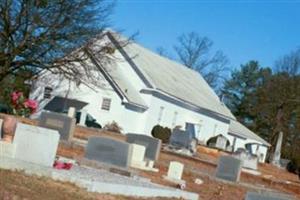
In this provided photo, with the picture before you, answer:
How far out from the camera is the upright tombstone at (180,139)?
42.4m

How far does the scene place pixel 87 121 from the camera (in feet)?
158

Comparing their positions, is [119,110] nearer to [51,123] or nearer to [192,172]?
[51,123]

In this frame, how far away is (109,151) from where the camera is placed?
65.1ft

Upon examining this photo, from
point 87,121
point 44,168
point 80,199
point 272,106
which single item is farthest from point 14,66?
point 272,106

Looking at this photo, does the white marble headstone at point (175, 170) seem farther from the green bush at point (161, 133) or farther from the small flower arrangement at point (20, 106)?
the green bush at point (161, 133)

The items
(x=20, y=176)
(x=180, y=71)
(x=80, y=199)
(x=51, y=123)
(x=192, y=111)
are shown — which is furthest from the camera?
(x=180, y=71)

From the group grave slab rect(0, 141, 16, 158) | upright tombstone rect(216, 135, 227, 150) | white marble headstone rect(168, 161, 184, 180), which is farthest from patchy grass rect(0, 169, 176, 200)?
upright tombstone rect(216, 135, 227, 150)

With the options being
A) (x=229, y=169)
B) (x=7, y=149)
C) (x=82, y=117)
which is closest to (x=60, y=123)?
(x=229, y=169)

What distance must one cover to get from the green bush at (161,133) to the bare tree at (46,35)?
13656 mm

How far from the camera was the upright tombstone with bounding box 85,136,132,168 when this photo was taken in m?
19.6

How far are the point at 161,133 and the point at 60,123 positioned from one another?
894 inches

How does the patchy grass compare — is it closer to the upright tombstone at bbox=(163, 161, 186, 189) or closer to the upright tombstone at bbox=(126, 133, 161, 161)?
the upright tombstone at bbox=(163, 161, 186, 189)

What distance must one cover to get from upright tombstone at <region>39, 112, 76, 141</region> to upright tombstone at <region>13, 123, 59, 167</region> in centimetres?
1194

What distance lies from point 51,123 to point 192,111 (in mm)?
31298
